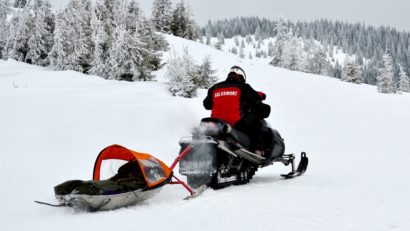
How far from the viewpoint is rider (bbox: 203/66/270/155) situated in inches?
236

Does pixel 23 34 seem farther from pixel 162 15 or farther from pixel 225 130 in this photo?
pixel 225 130

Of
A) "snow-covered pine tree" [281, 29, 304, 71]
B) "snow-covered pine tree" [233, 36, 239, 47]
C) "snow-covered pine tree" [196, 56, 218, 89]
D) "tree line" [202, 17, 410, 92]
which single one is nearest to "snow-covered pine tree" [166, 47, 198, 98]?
"snow-covered pine tree" [196, 56, 218, 89]

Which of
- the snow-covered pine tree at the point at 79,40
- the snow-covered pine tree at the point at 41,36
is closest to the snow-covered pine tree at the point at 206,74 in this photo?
the snow-covered pine tree at the point at 79,40

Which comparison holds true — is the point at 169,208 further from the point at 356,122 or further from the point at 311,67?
the point at 311,67

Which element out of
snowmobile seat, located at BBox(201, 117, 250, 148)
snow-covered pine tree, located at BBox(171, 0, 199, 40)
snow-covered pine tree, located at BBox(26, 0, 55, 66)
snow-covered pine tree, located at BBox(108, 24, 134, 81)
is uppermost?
snow-covered pine tree, located at BBox(171, 0, 199, 40)

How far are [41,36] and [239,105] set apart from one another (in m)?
22.6

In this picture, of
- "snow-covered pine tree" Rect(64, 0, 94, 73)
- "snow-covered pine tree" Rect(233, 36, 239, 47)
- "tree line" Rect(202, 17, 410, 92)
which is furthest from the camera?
"snow-covered pine tree" Rect(233, 36, 239, 47)

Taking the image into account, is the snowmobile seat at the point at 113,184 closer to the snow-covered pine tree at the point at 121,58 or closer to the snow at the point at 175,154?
the snow at the point at 175,154

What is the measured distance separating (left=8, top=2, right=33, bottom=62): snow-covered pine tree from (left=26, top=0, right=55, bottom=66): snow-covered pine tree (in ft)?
1.49

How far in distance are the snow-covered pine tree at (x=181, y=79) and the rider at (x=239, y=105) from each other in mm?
11028

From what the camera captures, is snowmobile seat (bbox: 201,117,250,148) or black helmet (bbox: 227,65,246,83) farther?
black helmet (bbox: 227,65,246,83)

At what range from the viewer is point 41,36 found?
2539 cm

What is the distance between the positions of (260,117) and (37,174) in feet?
11.7

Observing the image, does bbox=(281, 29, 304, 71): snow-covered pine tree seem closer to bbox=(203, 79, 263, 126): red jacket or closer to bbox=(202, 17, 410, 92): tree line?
bbox=(203, 79, 263, 126): red jacket
